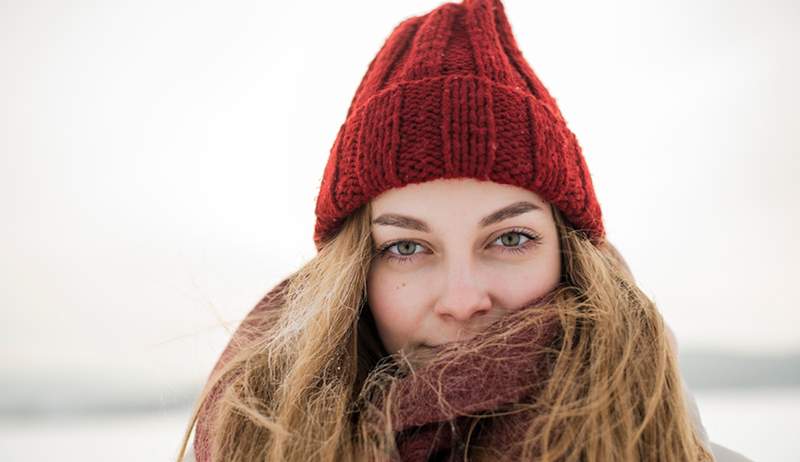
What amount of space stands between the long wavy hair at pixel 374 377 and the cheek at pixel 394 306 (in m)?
0.03

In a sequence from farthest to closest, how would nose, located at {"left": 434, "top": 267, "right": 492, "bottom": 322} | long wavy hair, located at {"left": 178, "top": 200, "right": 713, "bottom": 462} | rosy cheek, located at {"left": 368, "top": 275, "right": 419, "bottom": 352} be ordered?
rosy cheek, located at {"left": 368, "top": 275, "right": 419, "bottom": 352}, nose, located at {"left": 434, "top": 267, "right": 492, "bottom": 322}, long wavy hair, located at {"left": 178, "top": 200, "right": 713, "bottom": 462}

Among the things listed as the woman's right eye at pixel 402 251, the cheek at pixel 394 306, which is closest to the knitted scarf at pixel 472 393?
the cheek at pixel 394 306

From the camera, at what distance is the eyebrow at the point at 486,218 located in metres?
1.31

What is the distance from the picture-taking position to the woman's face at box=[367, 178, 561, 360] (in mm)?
1300

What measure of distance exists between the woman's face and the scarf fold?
0.08 m

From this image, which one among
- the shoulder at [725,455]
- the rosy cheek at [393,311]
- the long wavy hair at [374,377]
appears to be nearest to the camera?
the long wavy hair at [374,377]

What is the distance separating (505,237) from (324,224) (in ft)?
1.53

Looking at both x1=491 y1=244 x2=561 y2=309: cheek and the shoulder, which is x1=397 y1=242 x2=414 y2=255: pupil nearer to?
x1=491 y1=244 x2=561 y2=309: cheek

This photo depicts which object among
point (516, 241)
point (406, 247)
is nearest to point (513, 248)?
point (516, 241)

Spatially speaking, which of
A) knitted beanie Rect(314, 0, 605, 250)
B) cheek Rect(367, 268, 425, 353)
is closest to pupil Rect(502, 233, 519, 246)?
knitted beanie Rect(314, 0, 605, 250)

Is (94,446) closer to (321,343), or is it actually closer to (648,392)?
(321,343)

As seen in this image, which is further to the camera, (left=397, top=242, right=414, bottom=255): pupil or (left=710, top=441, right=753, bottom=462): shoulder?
(left=710, top=441, right=753, bottom=462): shoulder

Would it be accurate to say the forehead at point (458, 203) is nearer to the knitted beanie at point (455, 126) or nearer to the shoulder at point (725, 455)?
the knitted beanie at point (455, 126)

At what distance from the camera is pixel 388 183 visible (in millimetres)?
1349
